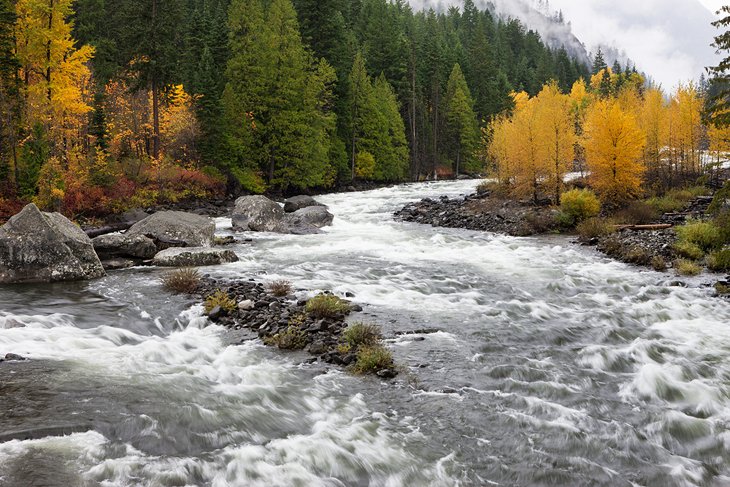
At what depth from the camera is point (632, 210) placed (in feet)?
91.5

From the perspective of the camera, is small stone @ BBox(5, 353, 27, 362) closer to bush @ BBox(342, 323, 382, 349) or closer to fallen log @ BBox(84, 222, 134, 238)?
bush @ BBox(342, 323, 382, 349)

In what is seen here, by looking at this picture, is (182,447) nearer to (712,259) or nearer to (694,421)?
(694,421)

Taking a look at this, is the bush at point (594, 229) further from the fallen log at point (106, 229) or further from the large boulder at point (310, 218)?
the fallen log at point (106, 229)

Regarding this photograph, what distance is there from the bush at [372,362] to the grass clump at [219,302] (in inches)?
167

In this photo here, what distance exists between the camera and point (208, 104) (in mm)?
37625

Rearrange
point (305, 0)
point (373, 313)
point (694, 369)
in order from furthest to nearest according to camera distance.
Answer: point (305, 0), point (373, 313), point (694, 369)

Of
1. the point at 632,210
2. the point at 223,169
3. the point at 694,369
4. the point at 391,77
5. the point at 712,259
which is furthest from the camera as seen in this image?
the point at 391,77

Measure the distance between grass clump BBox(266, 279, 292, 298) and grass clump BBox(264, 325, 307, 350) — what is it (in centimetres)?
311

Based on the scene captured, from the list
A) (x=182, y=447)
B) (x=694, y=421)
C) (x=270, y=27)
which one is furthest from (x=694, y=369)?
(x=270, y=27)

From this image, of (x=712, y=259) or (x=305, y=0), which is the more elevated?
(x=305, y=0)

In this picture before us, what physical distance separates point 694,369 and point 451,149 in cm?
6801

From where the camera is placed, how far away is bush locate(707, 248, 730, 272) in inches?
677

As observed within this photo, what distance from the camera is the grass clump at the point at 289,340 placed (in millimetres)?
10469

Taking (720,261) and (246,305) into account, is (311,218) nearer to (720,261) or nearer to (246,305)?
(246,305)
